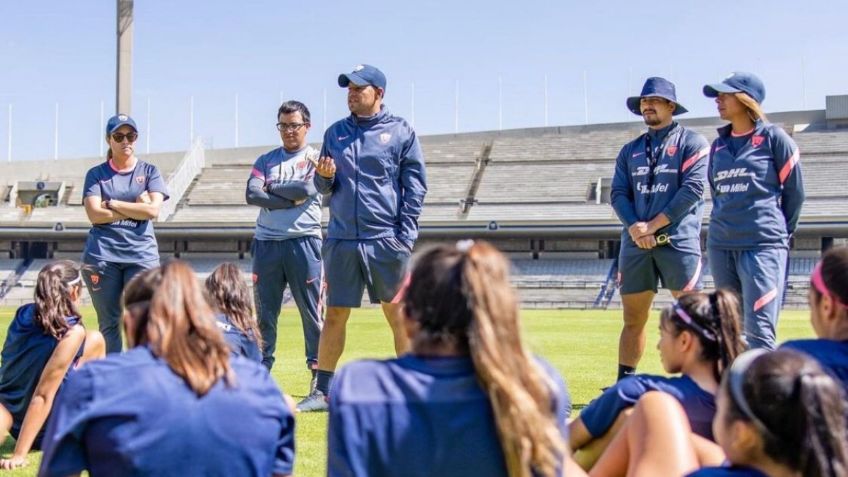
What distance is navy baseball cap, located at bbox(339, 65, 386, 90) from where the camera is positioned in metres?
6.82

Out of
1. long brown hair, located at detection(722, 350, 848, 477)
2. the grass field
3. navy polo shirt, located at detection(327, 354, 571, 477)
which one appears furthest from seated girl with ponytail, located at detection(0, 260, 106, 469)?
long brown hair, located at detection(722, 350, 848, 477)

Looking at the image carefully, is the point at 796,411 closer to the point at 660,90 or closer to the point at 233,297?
the point at 233,297

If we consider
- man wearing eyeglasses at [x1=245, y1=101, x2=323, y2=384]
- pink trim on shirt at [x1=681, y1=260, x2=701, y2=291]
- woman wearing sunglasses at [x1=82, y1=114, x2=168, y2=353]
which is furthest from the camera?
man wearing eyeglasses at [x1=245, y1=101, x2=323, y2=384]

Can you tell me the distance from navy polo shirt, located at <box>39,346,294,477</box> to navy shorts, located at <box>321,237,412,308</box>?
428 cm

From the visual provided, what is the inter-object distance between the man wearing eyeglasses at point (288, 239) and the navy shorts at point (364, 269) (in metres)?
0.64

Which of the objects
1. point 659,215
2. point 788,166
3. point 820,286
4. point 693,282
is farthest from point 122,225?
point 820,286

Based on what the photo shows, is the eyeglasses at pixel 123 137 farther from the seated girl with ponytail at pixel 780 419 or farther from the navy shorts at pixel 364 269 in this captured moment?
the seated girl with ponytail at pixel 780 419

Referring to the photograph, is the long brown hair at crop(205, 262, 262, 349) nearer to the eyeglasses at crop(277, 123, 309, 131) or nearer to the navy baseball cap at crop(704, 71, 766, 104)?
the eyeglasses at crop(277, 123, 309, 131)

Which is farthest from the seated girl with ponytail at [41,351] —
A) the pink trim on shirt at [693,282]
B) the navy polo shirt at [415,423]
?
the pink trim on shirt at [693,282]

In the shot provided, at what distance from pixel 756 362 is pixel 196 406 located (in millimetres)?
1496

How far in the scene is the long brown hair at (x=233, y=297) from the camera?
5.03m

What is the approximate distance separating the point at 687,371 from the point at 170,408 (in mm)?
2154

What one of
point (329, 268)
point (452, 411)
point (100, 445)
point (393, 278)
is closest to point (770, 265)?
point (393, 278)

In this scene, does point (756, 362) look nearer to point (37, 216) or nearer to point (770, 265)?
point (770, 265)
